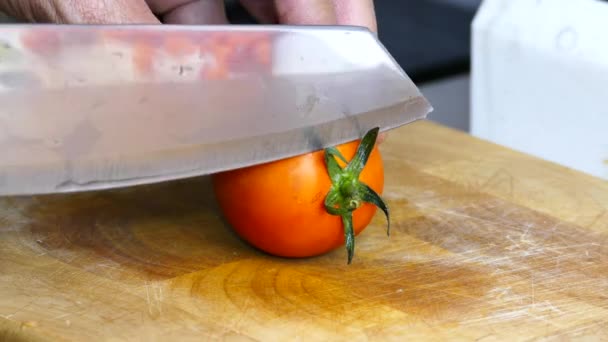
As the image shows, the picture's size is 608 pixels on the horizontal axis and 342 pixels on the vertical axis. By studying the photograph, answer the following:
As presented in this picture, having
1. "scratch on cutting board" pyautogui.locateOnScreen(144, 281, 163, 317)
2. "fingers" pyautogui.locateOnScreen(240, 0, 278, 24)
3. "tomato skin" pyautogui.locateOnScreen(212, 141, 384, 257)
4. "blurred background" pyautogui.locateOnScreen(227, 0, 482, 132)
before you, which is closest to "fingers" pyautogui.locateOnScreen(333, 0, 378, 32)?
"fingers" pyautogui.locateOnScreen(240, 0, 278, 24)

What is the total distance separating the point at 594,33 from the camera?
4.85 ft

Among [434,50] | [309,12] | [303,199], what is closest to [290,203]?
[303,199]

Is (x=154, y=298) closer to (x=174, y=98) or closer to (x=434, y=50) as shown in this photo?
(x=174, y=98)

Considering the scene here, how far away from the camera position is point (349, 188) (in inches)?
39.8

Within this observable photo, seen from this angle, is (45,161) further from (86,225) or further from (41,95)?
(86,225)

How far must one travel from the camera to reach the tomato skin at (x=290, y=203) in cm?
102

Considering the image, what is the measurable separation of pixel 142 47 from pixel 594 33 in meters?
0.81

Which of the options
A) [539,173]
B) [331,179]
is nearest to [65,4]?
[331,179]

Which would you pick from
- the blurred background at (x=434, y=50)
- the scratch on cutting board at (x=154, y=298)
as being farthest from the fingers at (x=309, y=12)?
the blurred background at (x=434, y=50)

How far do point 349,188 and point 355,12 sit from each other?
0.37m

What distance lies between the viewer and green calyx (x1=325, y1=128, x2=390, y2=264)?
1011 millimetres

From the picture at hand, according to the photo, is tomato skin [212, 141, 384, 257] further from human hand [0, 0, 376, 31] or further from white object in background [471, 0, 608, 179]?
white object in background [471, 0, 608, 179]

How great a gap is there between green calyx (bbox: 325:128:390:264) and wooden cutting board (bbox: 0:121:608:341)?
0.27ft

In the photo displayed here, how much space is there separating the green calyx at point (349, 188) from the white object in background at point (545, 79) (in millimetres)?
594
